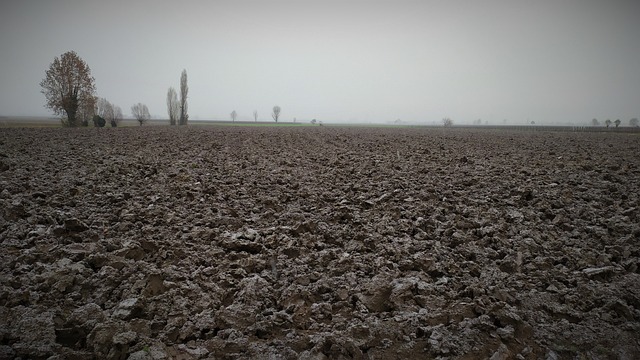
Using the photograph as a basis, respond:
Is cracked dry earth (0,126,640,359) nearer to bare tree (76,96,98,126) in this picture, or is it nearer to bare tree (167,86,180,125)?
bare tree (76,96,98,126)

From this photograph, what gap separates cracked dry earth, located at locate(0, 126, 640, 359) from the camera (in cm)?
304

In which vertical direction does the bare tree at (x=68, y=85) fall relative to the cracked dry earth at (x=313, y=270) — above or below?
above

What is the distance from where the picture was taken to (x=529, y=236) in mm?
5215

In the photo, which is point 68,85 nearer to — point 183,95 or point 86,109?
point 86,109

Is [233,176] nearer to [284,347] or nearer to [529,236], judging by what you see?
[284,347]

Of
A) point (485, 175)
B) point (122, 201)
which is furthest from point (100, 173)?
point (485, 175)

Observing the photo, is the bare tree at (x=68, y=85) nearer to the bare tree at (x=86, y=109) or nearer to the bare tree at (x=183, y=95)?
the bare tree at (x=86, y=109)

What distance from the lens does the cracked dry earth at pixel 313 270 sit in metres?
3.04

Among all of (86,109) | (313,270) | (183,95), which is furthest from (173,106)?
(313,270)

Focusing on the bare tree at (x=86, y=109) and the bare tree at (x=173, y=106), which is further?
the bare tree at (x=173, y=106)

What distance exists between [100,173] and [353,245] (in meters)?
7.34

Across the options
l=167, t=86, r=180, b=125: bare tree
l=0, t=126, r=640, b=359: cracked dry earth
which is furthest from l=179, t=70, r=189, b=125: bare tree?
l=0, t=126, r=640, b=359: cracked dry earth

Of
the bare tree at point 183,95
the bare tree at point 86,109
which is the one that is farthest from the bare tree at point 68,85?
the bare tree at point 183,95

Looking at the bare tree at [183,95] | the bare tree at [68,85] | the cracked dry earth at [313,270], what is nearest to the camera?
the cracked dry earth at [313,270]
